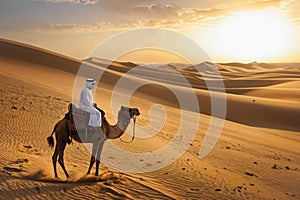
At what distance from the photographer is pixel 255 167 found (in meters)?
12.5

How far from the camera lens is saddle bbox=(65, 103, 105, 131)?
7.99 meters

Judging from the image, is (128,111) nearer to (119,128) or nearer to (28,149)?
(119,128)

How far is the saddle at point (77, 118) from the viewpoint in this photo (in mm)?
7988

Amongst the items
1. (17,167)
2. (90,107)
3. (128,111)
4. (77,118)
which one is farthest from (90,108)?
→ (17,167)

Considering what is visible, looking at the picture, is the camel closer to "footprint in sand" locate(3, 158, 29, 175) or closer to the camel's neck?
the camel's neck

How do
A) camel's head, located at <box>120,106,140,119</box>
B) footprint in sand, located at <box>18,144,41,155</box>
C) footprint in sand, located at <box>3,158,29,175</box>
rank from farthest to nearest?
footprint in sand, located at <box>18,144,41,155</box> → camel's head, located at <box>120,106,140,119</box> → footprint in sand, located at <box>3,158,29,175</box>

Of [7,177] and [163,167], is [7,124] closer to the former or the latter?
[7,177]

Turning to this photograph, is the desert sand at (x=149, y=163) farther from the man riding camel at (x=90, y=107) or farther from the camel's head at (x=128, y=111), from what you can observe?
the camel's head at (x=128, y=111)

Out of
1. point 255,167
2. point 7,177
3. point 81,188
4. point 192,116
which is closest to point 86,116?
point 81,188

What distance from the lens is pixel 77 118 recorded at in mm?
8016

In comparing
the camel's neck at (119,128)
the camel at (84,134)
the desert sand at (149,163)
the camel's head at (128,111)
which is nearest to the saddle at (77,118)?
the camel at (84,134)

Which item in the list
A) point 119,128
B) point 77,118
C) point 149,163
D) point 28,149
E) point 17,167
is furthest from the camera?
point 149,163

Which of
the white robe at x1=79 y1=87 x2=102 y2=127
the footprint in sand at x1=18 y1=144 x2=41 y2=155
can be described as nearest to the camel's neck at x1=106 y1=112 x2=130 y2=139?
the white robe at x1=79 y1=87 x2=102 y2=127

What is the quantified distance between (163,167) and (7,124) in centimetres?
639
